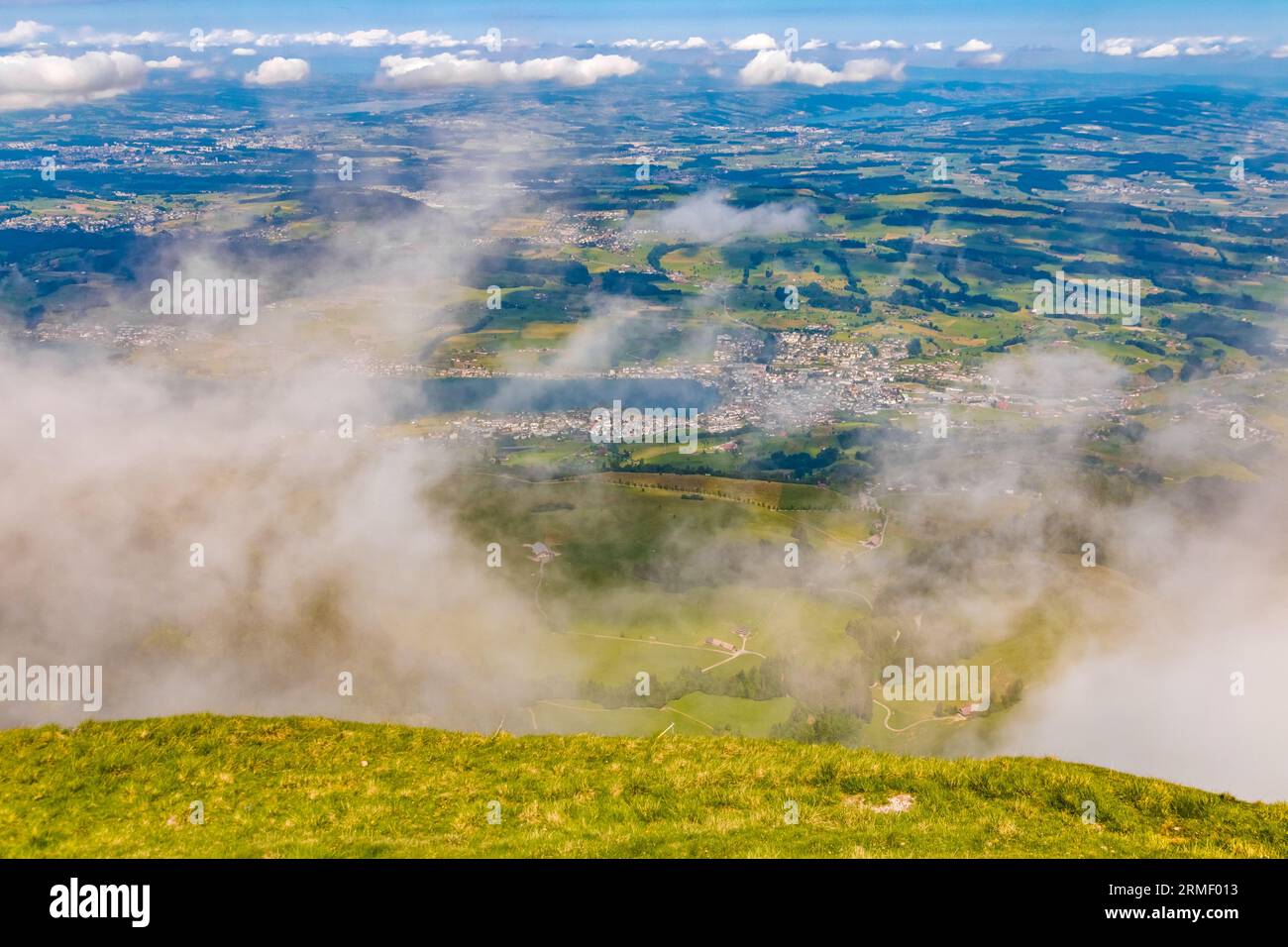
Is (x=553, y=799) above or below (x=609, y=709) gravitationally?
above

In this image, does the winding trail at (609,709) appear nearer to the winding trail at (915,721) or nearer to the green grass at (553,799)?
the winding trail at (915,721)

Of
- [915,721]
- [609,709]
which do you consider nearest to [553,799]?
[609,709]

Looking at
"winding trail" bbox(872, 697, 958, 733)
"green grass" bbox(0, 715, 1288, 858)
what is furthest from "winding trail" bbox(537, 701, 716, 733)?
"green grass" bbox(0, 715, 1288, 858)

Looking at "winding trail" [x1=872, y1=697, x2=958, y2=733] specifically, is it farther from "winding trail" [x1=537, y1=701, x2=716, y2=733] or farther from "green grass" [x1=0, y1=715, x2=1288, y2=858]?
"green grass" [x1=0, y1=715, x2=1288, y2=858]

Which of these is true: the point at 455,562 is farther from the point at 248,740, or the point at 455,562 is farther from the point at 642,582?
the point at 248,740

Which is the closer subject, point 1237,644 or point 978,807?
point 978,807

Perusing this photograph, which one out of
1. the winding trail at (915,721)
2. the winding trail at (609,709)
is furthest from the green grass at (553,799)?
the winding trail at (915,721)

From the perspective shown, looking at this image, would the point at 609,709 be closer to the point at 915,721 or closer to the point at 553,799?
the point at 915,721

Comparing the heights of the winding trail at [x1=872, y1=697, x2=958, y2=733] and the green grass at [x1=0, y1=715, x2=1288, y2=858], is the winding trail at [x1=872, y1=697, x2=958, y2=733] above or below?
below
